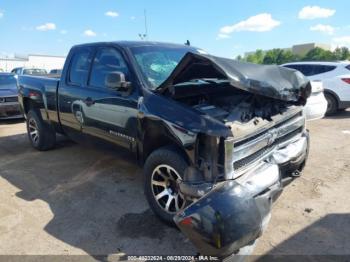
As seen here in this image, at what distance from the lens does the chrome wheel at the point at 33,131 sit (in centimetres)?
633

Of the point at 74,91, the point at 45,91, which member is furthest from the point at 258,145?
the point at 45,91

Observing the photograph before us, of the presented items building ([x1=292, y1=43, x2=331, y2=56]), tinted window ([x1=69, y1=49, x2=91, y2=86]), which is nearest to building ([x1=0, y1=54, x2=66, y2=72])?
tinted window ([x1=69, y1=49, x2=91, y2=86])

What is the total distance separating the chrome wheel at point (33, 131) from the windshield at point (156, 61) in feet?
10.6

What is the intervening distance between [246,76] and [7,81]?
33.6 ft

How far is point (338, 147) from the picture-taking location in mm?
6168

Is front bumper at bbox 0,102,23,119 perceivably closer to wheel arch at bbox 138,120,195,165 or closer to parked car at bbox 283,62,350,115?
wheel arch at bbox 138,120,195,165

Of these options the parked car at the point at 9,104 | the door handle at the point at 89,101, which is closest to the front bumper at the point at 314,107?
the door handle at the point at 89,101

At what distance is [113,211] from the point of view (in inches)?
153

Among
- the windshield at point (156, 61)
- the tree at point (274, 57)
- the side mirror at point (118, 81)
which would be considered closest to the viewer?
the side mirror at point (118, 81)

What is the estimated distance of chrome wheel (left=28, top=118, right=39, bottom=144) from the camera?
Result: 6.33 metres

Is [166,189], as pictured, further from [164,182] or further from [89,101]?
[89,101]

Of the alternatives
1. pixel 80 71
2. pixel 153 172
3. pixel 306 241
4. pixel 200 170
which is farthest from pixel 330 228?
pixel 80 71

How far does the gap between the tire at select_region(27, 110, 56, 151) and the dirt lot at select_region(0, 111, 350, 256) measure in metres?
0.40

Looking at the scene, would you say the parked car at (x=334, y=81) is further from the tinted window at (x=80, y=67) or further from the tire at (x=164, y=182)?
the tire at (x=164, y=182)
